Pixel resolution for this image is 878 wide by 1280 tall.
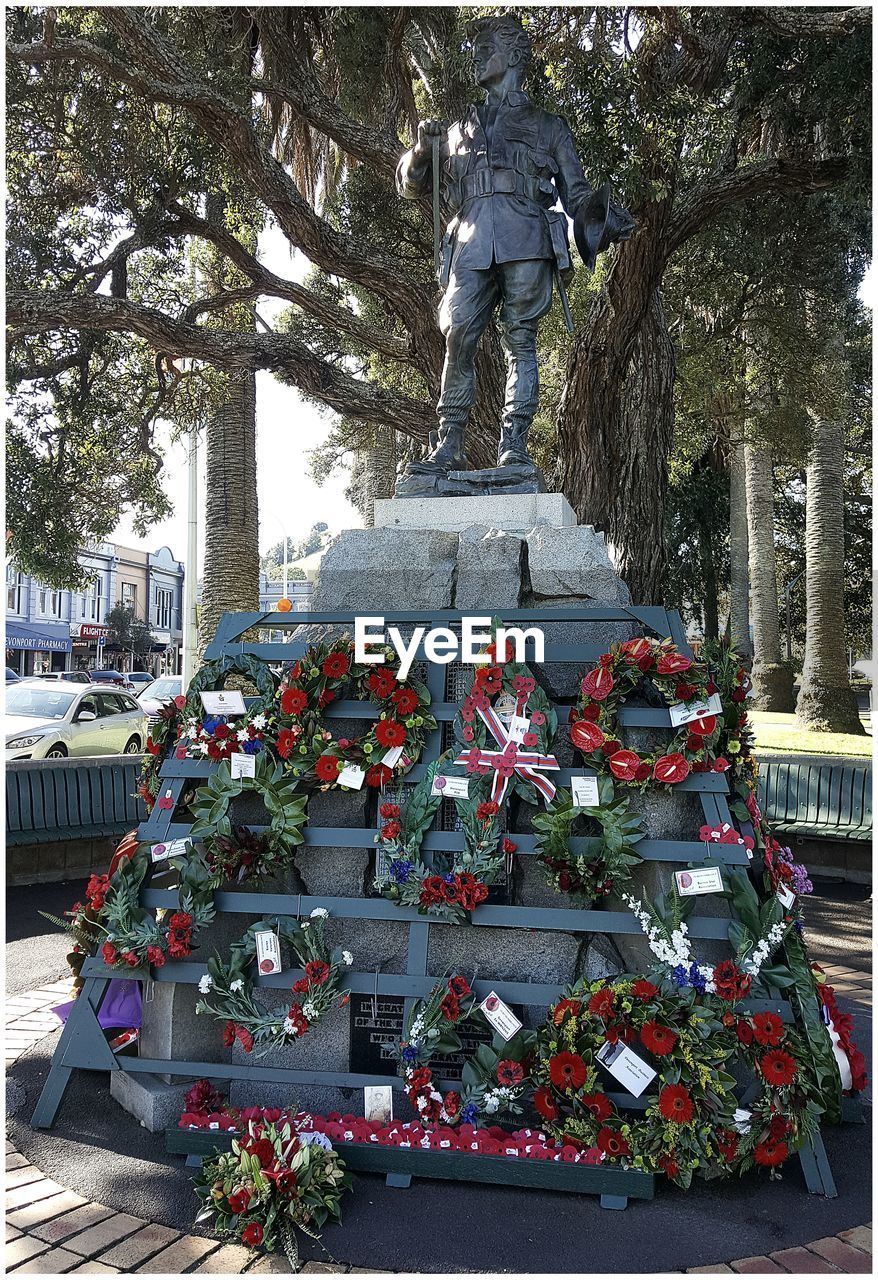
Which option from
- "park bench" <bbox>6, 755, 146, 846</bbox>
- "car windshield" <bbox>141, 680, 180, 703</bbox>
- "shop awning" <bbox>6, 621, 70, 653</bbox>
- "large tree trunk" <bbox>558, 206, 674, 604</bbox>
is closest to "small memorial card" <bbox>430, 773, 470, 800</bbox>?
"park bench" <bbox>6, 755, 146, 846</bbox>

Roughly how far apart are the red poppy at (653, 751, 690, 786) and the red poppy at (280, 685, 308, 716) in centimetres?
141

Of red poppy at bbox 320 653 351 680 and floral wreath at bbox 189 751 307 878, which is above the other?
red poppy at bbox 320 653 351 680

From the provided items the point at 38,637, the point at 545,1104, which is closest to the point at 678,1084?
the point at 545,1104

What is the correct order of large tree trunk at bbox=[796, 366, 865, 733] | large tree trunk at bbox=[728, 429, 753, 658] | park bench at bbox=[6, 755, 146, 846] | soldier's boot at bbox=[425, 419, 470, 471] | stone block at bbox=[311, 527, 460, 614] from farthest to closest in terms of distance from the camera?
large tree trunk at bbox=[728, 429, 753, 658] → large tree trunk at bbox=[796, 366, 865, 733] → park bench at bbox=[6, 755, 146, 846] → soldier's boot at bbox=[425, 419, 470, 471] → stone block at bbox=[311, 527, 460, 614]

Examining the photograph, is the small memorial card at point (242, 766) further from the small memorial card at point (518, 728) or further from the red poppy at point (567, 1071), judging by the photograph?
the red poppy at point (567, 1071)

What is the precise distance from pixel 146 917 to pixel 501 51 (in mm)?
4684

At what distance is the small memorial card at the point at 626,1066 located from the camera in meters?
3.26

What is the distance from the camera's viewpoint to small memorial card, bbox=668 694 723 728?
3584 mm

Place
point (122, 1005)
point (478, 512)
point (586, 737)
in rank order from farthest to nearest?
point (478, 512)
point (122, 1005)
point (586, 737)

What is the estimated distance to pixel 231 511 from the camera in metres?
13.4

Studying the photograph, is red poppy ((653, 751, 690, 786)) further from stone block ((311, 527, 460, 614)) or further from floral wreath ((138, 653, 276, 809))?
floral wreath ((138, 653, 276, 809))

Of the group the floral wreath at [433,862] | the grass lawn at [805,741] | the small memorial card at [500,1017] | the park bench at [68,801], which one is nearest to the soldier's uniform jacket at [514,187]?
the floral wreath at [433,862]

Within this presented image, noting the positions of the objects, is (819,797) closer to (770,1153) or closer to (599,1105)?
(770,1153)

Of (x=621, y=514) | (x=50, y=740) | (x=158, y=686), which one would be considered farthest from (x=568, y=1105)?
(x=158, y=686)
